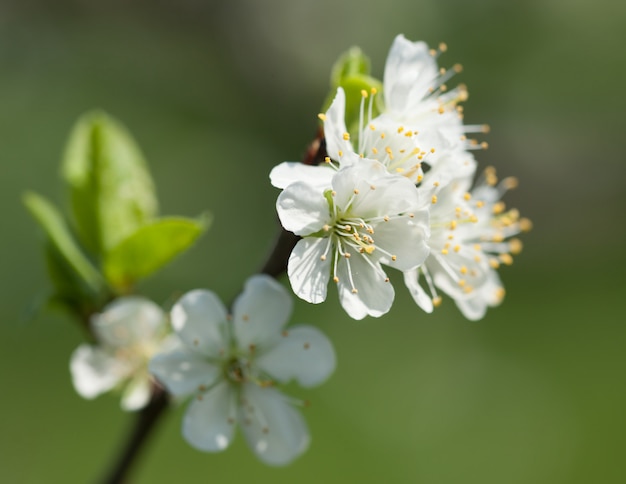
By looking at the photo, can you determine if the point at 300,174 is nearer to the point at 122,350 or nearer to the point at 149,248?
the point at 149,248

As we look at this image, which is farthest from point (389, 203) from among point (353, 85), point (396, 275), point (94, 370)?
point (396, 275)

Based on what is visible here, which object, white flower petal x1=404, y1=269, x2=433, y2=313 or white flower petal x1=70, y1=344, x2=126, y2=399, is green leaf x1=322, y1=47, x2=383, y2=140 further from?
white flower petal x1=70, y1=344, x2=126, y2=399

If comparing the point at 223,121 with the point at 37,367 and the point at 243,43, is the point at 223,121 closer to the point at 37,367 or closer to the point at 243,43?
the point at 243,43

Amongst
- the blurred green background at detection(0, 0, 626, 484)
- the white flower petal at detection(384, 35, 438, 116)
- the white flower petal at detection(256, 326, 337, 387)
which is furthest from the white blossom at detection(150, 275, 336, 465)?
the blurred green background at detection(0, 0, 626, 484)

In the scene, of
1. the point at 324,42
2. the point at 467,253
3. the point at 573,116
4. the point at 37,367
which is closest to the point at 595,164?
the point at 573,116

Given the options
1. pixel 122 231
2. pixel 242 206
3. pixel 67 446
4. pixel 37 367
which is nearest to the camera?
pixel 122 231
